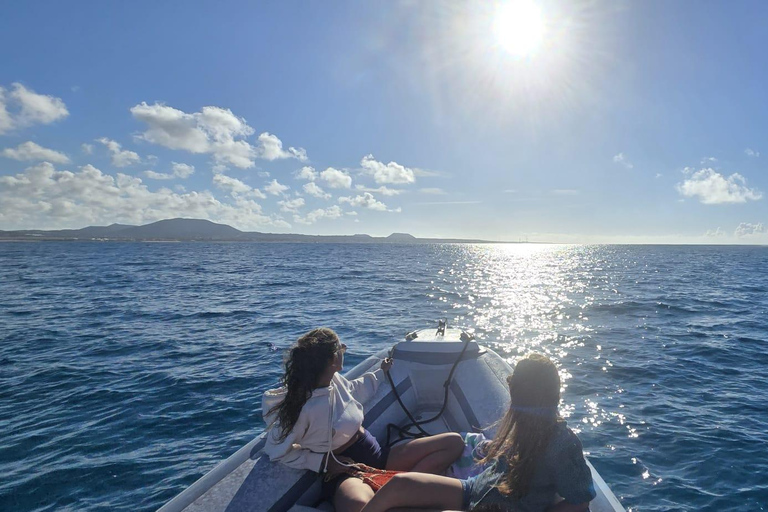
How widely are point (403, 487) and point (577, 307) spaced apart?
16763 mm

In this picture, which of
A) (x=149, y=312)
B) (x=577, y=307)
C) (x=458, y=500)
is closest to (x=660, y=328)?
(x=577, y=307)

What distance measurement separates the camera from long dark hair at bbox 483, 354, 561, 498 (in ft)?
7.69

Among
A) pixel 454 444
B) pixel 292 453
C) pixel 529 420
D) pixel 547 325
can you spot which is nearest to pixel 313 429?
pixel 292 453

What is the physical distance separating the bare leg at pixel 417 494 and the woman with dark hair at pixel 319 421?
37 centimetres

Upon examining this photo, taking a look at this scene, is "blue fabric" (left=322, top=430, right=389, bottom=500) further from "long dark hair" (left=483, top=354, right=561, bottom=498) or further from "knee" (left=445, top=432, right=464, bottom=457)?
"long dark hair" (left=483, top=354, right=561, bottom=498)

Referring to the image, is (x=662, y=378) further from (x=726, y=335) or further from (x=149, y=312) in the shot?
(x=149, y=312)

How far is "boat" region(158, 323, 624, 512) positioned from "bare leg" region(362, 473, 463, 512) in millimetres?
700

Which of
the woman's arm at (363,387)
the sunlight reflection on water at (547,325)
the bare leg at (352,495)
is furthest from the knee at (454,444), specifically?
the sunlight reflection on water at (547,325)

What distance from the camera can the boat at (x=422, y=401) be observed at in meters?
3.04

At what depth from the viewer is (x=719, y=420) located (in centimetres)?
654

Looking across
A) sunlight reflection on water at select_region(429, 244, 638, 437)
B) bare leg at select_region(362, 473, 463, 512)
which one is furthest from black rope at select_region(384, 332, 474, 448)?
sunlight reflection on water at select_region(429, 244, 638, 437)

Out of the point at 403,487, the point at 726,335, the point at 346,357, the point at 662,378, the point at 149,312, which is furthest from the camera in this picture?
the point at 149,312

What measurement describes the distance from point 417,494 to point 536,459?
71 centimetres

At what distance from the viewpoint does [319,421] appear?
300 cm
